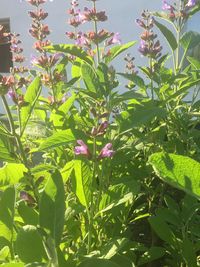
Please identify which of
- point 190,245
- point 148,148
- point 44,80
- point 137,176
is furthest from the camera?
point 44,80

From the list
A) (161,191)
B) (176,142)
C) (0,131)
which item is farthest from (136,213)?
(0,131)

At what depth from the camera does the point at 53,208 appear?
2.12 ft

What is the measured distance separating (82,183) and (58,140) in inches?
3.6

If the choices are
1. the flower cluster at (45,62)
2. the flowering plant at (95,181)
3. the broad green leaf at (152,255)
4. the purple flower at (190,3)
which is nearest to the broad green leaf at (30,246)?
the flowering plant at (95,181)

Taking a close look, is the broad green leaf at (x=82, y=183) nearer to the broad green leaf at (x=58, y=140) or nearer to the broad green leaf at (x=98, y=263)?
the broad green leaf at (x=58, y=140)

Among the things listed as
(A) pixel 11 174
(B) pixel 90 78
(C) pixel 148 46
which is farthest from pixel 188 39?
(A) pixel 11 174

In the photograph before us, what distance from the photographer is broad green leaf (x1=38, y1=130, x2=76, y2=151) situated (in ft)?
2.62

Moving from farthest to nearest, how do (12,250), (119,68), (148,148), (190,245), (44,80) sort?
(119,68) → (44,80) → (148,148) → (190,245) → (12,250)

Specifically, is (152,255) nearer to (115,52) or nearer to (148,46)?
(115,52)

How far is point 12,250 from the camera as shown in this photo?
0.73 m

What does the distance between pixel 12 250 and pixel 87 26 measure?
416cm

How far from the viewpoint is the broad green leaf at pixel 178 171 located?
529mm

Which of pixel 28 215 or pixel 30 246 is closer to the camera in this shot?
pixel 30 246

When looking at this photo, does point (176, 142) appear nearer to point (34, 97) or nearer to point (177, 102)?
point (177, 102)
